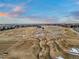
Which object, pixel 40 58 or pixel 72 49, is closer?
pixel 40 58

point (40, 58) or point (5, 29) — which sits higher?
point (5, 29)

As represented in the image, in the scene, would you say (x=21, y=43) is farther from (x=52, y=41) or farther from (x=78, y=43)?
(x=78, y=43)

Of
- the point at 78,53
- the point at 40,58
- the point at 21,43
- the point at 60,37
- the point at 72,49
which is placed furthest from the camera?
the point at 60,37

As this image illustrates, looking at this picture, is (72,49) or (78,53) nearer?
(78,53)

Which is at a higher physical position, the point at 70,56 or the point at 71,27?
the point at 71,27

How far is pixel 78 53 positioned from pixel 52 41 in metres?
0.70

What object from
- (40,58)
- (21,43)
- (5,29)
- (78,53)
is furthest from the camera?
(5,29)

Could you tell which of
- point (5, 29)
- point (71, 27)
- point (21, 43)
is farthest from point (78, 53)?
point (5, 29)

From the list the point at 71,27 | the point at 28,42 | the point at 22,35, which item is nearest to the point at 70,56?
the point at 28,42

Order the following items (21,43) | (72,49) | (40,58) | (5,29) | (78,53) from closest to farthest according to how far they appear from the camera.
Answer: (40,58) < (78,53) < (72,49) < (21,43) < (5,29)

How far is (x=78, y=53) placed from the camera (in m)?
2.78

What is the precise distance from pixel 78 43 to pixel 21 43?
4.00 ft

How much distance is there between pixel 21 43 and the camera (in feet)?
10.6

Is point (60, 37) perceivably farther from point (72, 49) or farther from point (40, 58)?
point (40, 58)
